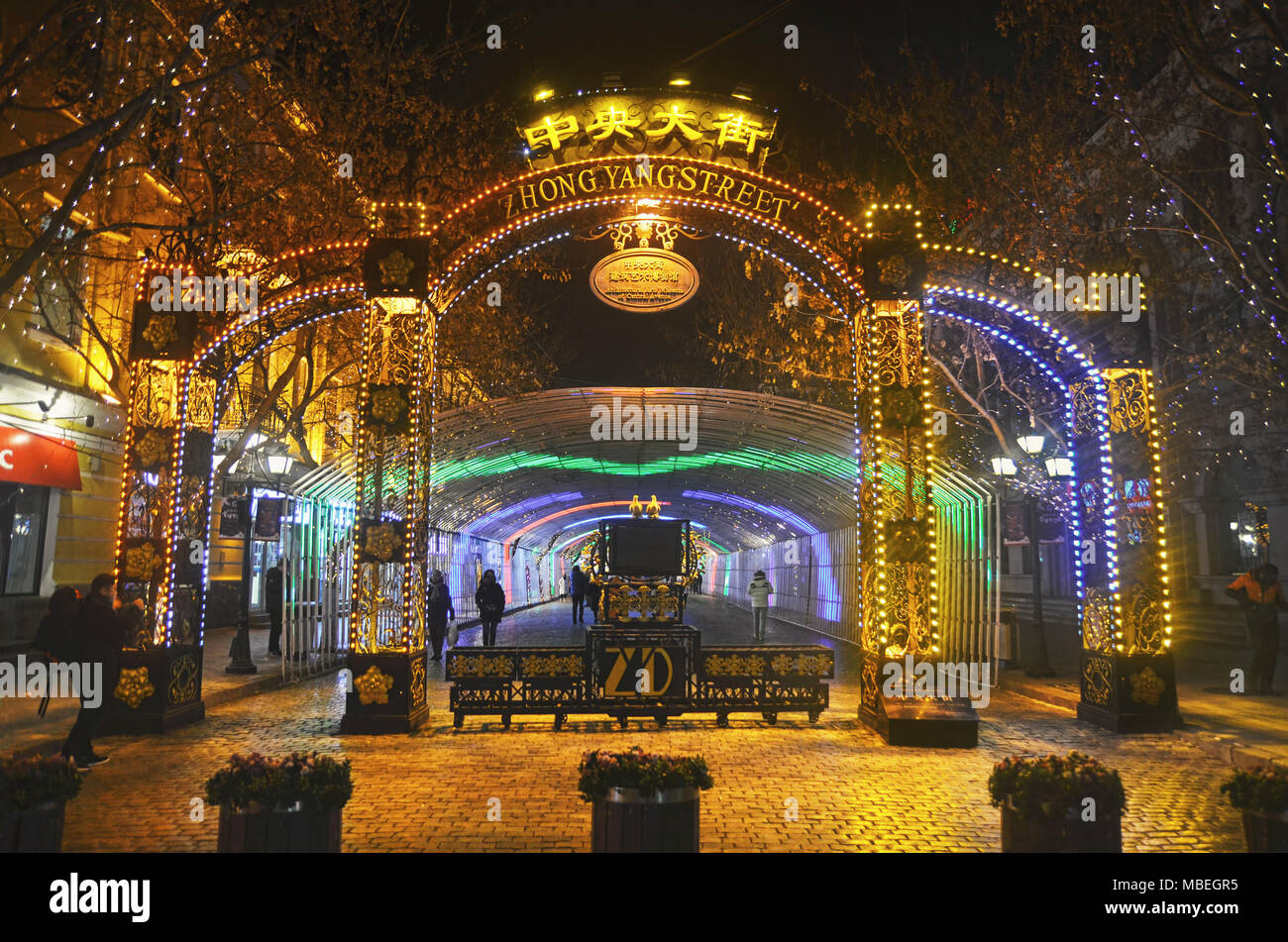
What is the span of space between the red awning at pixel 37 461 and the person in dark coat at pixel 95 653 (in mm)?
6638

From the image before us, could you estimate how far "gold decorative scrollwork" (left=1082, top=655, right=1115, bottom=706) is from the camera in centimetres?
1062

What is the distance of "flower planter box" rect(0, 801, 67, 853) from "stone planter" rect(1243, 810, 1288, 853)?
6.61 m

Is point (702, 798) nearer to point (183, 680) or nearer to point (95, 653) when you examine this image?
point (95, 653)

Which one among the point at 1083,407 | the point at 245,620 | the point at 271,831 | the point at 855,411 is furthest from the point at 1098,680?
the point at 245,620

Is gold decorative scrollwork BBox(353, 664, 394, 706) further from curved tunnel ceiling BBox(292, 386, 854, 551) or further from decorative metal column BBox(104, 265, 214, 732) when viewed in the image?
curved tunnel ceiling BBox(292, 386, 854, 551)

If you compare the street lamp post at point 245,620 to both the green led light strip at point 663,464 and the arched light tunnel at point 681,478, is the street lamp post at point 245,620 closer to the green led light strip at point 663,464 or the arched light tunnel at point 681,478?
the arched light tunnel at point 681,478

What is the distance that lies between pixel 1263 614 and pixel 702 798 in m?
9.85

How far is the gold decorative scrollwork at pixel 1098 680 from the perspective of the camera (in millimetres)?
10617

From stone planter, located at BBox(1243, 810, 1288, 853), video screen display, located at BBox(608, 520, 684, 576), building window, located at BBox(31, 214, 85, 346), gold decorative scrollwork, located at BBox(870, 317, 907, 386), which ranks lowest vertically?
stone planter, located at BBox(1243, 810, 1288, 853)

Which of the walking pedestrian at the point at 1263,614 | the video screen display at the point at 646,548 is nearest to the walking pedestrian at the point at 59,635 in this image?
the video screen display at the point at 646,548

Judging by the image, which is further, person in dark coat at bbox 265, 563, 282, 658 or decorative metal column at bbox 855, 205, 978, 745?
person in dark coat at bbox 265, 563, 282, 658

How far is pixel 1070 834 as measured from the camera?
490 centimetres

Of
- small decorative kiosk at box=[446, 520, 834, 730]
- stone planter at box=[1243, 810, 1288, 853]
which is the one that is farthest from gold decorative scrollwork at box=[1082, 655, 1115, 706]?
stone planter at box=[1243, 810, 1288, 853]
